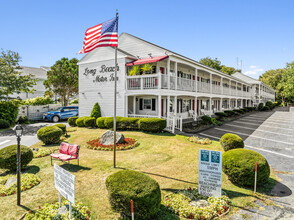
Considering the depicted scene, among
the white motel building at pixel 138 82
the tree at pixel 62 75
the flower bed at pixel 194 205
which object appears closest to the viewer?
the flower bed at pixel 194 205

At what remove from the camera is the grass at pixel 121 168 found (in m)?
5.68

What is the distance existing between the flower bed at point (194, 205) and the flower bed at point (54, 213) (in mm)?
2243

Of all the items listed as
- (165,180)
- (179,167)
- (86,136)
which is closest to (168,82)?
(86,136)

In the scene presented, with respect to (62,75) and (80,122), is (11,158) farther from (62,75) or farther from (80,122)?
(62,75)

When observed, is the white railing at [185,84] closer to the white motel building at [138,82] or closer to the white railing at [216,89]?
the white motel building at [138,82]

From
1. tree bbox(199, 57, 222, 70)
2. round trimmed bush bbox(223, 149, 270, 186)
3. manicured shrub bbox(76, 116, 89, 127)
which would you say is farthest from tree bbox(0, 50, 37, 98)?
tree bbox(199, 57, 222, 70)

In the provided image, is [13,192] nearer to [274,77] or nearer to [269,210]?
[269,210]

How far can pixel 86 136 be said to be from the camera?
1503 cm

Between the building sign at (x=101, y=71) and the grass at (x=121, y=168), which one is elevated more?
the building sign at (x=101, y=71)

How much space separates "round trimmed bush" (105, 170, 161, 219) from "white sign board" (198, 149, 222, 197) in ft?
6.91

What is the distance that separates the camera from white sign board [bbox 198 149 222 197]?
6086mm

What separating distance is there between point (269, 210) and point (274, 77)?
93.0 meters

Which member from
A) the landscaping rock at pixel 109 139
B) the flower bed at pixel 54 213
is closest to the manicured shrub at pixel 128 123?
the landscaping rock at pixel 109 139

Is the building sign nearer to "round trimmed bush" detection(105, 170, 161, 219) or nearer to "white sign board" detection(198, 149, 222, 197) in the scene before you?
"white sign board" detection(198, 149, 222, 197)
